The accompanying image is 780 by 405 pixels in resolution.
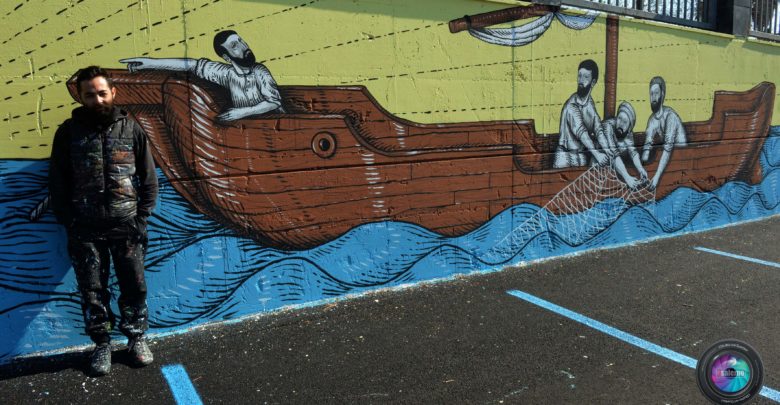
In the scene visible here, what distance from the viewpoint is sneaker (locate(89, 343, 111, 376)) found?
341 cm

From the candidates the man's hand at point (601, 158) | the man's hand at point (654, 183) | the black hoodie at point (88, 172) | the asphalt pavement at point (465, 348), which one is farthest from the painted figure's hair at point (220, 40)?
the man's hand at point (654, 183)

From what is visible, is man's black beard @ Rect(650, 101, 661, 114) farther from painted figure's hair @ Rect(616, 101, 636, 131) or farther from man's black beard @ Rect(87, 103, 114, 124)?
man's black beard @ Rect(87, 103, 114, 124)

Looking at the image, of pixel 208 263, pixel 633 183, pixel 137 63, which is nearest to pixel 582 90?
pixel 633 183

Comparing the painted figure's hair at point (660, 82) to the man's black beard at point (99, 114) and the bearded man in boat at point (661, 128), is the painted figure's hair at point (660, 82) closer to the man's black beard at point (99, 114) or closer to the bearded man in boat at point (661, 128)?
the bearded man in boat at point (661, 128)

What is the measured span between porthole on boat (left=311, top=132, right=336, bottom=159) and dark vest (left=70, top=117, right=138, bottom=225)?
4.82ft

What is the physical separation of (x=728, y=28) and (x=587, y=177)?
3.41 m

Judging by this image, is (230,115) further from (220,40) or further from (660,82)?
(660,82)

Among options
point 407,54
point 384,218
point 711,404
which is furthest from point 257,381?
point 407,54

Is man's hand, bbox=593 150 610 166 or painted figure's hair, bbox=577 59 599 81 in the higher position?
painted figure's hair, bbox=577 59 599 81

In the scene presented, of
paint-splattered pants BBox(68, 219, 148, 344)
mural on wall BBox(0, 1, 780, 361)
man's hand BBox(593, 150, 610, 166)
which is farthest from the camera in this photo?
man's hand BBox(593, 150, 610, 166)

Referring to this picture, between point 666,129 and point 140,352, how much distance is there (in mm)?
6386

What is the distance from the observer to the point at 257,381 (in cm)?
329

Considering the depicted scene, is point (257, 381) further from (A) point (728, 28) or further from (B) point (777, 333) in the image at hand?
(A) point (728, 28)

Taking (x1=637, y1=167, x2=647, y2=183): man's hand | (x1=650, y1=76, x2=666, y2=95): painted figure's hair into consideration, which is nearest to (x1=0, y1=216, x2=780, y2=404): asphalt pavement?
(x1=637, y1=167, x2=647, y2=183): man's hand
